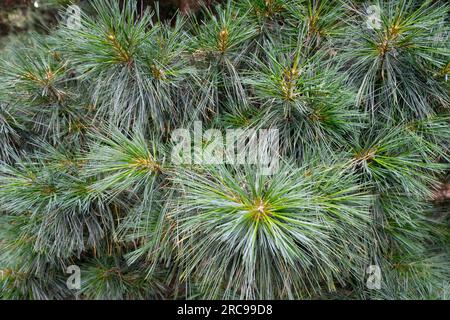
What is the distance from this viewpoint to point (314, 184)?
0.52 m

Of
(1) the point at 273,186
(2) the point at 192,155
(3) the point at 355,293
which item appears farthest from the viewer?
(3) the point at 355,293

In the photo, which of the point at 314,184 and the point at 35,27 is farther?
the point at 35,27

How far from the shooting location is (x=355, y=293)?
718mm

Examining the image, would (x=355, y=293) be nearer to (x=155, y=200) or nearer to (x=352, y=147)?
(x=352, y=147)

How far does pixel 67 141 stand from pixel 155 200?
0.84 ft

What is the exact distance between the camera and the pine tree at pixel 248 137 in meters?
0.53

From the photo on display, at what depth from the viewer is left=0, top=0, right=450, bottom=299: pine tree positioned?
53cm

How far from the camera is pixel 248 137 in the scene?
615 mm

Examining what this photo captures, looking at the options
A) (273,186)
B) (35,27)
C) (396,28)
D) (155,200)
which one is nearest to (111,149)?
(155,200)

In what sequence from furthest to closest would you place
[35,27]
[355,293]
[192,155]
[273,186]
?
1. [35,27]
2. [355,293]
3. [192,155]
4. [273,186]
